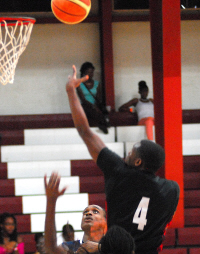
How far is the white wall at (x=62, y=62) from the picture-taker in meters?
7.20

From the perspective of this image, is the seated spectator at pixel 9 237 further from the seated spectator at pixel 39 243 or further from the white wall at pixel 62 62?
the white wall at pixel 62 62

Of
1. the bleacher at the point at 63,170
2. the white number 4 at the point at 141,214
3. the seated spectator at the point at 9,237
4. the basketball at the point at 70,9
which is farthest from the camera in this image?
the bleacher at the point at 63,170

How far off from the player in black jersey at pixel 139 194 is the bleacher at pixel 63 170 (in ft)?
9.70

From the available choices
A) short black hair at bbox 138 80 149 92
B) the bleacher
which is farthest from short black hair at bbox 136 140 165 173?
short black hair at bbox 138 80 149 92

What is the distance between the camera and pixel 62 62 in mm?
7238

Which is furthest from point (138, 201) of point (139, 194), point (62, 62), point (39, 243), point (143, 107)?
point (62, 62)

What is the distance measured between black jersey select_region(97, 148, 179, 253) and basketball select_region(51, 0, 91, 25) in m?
2.11

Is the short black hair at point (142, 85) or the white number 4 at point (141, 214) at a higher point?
the short black hair at point (142, 85)

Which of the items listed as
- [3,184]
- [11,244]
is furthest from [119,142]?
[11,244]

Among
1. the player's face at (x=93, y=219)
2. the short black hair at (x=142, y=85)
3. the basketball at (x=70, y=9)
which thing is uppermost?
the basketball at (x=70, y=9)

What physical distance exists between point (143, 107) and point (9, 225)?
2.99m

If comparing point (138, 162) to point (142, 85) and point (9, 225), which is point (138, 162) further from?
point (142, 85)

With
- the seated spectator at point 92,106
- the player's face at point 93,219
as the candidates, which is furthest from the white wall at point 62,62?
the player's face at point 93,219

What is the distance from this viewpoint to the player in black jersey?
2006 millimetres
